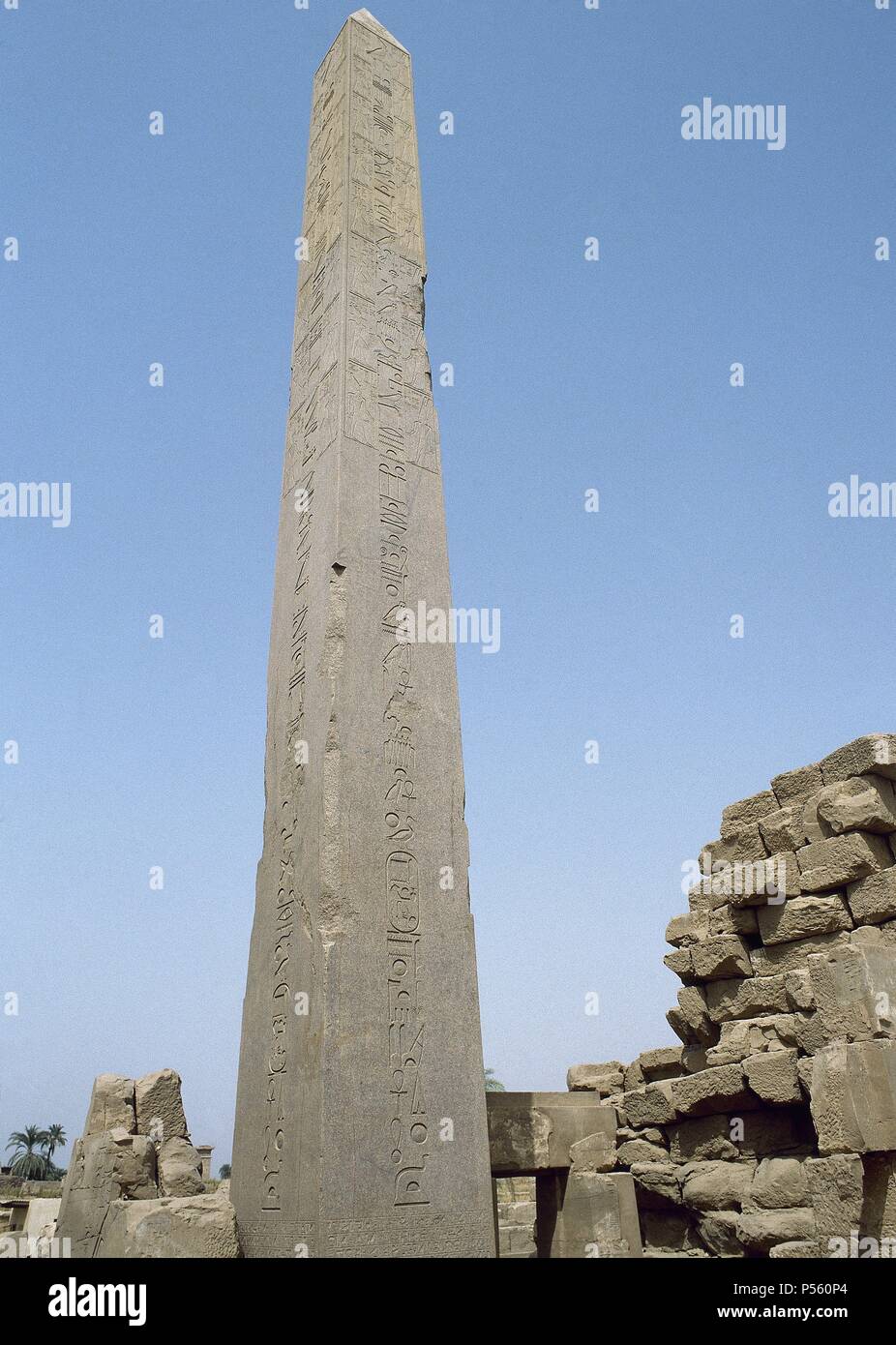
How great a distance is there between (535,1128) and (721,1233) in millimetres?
1111

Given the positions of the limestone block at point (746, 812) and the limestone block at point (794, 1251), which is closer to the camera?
the limestone block at point (794, 1251)

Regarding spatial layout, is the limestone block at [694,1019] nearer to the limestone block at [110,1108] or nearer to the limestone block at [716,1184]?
the limestone block at [716,1184]

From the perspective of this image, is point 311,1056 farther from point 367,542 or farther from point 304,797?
point 367,542

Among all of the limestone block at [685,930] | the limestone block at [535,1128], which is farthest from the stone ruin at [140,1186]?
the limestone block at [685,930]

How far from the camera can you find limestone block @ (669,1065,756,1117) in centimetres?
591

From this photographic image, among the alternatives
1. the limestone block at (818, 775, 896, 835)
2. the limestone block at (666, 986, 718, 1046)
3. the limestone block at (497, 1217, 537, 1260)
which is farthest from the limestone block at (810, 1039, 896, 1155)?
the limestone block at (497, 1217, 537, 1260)

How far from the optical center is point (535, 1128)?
19.7 feet

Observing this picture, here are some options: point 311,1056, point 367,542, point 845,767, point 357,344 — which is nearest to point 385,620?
point 367,542

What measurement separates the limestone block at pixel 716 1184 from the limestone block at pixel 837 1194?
135 centimetres

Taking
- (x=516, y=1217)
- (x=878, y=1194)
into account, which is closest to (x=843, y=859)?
(x=878, y=1194)

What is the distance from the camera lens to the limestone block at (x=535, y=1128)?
588 cm

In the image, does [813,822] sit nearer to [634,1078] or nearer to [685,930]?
[685,930]

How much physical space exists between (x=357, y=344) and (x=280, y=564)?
1243 mm

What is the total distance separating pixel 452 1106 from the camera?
4.44 metres
